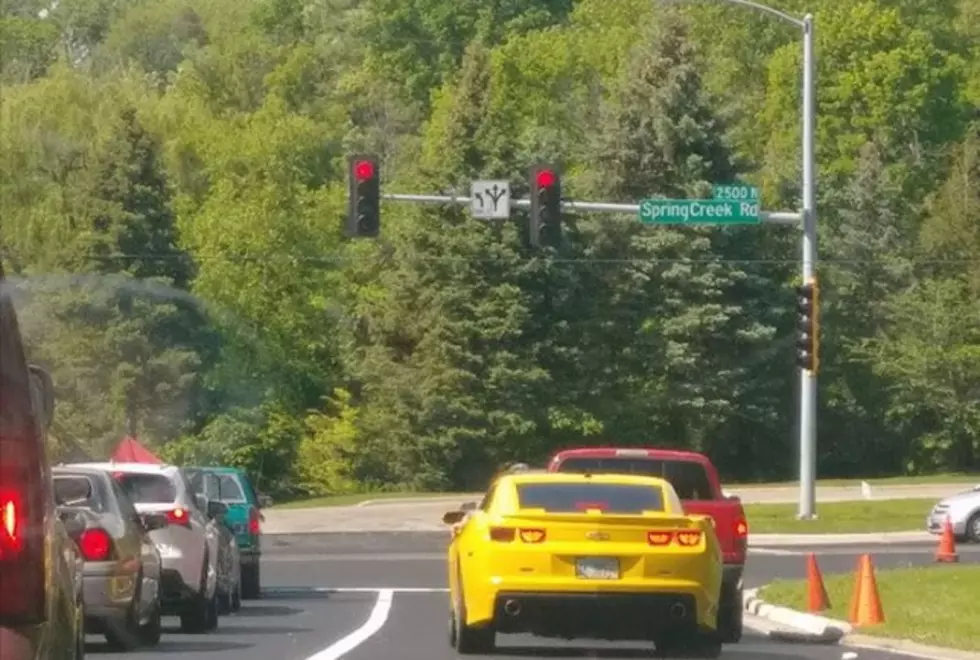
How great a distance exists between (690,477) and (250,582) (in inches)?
347

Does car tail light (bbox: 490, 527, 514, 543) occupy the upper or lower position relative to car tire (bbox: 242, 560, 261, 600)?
upper

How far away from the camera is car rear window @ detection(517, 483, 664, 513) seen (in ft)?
60.5

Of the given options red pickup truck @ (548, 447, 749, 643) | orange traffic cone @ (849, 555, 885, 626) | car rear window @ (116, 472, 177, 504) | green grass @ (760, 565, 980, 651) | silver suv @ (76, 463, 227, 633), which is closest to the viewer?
green grass @ (760, 565, 980, 651)

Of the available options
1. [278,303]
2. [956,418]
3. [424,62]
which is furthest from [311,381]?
[424,62]

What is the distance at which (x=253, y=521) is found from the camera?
2898 centimetres

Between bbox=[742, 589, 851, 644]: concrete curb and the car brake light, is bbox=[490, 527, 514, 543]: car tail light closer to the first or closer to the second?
bbox=[742, 589, 851, 644]: concrete curb

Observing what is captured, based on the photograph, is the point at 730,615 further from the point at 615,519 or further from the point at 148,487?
the point at 148,487

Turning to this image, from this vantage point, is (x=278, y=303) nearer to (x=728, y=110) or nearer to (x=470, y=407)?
(x=470, y=407)

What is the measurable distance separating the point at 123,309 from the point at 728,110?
23.0 m

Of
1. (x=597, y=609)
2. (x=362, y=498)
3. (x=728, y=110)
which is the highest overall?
(x=728, y=110)

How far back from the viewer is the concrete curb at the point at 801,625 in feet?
67.7

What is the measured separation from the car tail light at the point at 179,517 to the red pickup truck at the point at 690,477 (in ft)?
10.9

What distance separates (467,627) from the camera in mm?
18062

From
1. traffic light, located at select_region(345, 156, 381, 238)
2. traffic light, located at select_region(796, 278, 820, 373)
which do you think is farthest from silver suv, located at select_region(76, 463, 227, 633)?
traffic light, located at select_region(796, 278, 820, 373)
